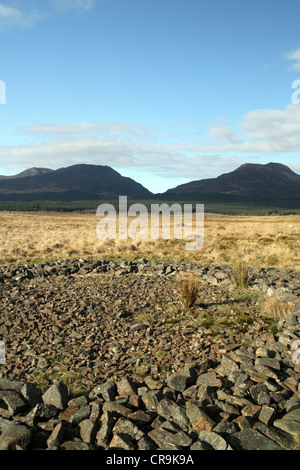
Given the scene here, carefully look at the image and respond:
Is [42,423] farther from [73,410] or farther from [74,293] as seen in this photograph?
[74,293]

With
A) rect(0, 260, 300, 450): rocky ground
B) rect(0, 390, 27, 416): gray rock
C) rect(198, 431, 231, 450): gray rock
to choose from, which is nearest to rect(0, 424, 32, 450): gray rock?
rect(0, 260, 300, 450): rocky ground

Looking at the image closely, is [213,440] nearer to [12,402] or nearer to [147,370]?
[147,370]

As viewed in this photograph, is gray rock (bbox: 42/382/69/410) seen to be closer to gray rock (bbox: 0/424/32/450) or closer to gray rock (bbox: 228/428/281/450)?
gray rock (bbox: 0/424/32/450)

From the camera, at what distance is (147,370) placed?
6.79 metres

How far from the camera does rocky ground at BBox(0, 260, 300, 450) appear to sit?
4.70 metres

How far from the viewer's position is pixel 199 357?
736 cm

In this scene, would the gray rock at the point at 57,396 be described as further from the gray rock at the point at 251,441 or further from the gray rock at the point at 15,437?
the gray rock at the point at 251,441

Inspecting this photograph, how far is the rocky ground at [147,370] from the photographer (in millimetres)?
4703

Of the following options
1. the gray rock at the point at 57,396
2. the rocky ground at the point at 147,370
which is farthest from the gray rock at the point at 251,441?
the gray rock at the point at 57,396

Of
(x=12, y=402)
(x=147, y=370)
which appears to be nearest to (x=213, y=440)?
(x=147, y=370)

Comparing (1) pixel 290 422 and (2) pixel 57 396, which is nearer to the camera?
(1) pixel 290 422
